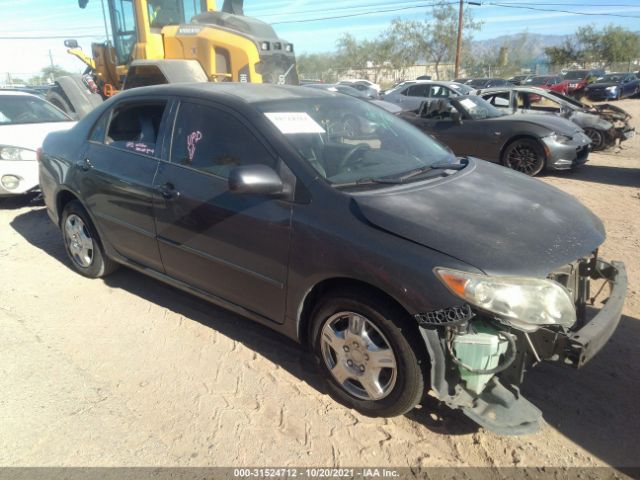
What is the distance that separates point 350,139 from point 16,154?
5.08 meters

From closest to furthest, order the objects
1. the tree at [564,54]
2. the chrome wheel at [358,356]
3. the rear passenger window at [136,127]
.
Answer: the chrome wheel at [358,356]
the rear passenger window at [136,127]
the tree at [564,54]

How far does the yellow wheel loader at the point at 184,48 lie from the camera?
8828 mm

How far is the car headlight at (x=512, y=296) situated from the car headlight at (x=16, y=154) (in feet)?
20.0

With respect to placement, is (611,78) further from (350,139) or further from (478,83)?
(350,139)

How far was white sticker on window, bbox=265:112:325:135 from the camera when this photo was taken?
2971 millimetres

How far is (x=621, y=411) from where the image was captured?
2.72 meters

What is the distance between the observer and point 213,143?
320cm

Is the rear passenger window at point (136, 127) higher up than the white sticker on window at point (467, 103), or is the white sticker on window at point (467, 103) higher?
the rear passenger window at point (136, 127)

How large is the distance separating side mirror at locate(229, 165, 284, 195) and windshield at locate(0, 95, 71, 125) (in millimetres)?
5997

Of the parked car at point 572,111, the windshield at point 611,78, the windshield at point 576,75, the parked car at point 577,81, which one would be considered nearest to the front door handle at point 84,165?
the parked car at point 572,111

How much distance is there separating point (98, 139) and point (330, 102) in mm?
1996

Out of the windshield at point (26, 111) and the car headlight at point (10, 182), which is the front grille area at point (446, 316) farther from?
the windshield at point (26, 111)

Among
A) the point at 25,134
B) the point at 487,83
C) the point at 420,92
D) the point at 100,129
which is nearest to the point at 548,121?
the point at 420,92

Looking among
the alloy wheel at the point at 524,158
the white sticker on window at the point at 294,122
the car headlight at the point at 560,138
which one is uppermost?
the white sticker on window at the point at 294,122
